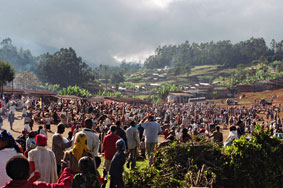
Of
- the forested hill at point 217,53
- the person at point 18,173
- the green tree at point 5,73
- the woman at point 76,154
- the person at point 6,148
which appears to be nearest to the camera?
the person at point 18,173

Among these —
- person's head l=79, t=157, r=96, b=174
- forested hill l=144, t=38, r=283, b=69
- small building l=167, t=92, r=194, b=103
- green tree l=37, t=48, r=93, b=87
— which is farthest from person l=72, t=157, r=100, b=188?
forested hill l=144, t=38, r=283, b=69

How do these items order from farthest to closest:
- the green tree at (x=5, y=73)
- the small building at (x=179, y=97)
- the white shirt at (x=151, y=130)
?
→ the small building at (x=179, y=97) < the green tree at (x=5, y=73) < the white shirt at (x=151, y=130)

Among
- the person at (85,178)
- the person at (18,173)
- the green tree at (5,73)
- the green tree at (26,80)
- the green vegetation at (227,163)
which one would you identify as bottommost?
the green vegetation at (227,163)

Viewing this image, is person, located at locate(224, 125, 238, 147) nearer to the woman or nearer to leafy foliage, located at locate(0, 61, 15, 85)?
the woman

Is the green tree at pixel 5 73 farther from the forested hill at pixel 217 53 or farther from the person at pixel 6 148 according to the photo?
the forested hill at pixel 217 53

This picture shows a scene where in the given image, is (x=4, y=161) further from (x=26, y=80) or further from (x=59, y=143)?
(x=26, y=80)

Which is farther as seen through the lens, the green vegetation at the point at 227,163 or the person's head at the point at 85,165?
the green vegetation at the point at 227,163

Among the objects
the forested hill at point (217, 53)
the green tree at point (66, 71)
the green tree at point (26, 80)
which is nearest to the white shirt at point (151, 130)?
the green tree at point (66, 71)

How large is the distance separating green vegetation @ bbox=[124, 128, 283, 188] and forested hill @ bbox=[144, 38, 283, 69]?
107 metres

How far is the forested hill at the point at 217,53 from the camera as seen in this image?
11619 centimetres

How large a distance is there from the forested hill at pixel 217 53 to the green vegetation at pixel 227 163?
106540mm

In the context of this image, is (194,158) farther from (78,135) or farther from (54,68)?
(54,68)

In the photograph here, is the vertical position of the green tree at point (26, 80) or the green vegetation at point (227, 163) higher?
the green tree at point (26, 80)

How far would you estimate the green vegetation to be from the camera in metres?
5.24
